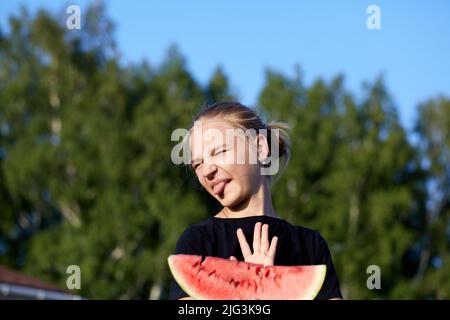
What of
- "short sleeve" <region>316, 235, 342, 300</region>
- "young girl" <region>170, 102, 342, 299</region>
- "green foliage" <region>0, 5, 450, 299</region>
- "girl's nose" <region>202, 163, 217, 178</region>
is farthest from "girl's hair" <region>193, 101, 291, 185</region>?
"green foliage" <region>0, 5, 450, 299</region>

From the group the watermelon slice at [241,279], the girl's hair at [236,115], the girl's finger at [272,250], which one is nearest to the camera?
the watermelon slice at [241,279]

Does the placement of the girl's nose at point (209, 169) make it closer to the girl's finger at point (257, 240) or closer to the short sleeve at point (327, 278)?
the girl's finger at point (257, 240)

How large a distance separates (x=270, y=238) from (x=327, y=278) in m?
0.20

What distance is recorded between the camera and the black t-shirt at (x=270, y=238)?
212cm

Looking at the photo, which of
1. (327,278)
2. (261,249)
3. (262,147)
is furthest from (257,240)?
(262,147)

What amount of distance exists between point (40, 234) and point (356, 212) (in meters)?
9.76

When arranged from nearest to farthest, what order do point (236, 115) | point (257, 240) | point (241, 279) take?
point (241, 279) → point (257, 240) → point (236, 115)

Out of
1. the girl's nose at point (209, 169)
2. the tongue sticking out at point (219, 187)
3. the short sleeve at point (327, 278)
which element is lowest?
the short sleeve at point (327, 278)

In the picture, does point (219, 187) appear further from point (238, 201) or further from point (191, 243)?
point (191, 243)

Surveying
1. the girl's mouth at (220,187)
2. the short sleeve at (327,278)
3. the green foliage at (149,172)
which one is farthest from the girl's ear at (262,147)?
the green foliage at (149,172)

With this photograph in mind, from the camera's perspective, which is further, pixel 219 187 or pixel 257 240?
pixel 219 187

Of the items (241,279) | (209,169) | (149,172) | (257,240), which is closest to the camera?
(241,279)

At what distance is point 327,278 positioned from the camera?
2.11 metres

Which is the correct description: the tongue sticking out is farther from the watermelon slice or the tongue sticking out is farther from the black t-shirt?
the watermelon slice
